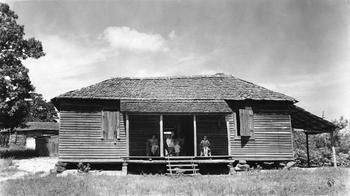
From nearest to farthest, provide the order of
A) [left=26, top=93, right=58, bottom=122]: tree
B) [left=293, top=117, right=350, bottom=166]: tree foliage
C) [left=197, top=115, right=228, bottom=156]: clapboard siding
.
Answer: [left=197, top=115, right=228, bottom=156]: clapboard siding
[left=293, top=117, right=350, bottom=166]: tree foliage
[left=26, top=93, right=58, bottom=122]: tree

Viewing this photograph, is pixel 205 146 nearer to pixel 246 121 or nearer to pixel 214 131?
pixel 214 131

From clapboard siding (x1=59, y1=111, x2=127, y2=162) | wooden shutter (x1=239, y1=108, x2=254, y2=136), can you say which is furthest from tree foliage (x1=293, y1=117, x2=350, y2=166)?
clapboard siding (x1=59, y1=111, x2=127, y2=162)

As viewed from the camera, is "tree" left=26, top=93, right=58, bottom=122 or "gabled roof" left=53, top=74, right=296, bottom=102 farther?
"tree" left=26, top=93, right=58, bottom=122

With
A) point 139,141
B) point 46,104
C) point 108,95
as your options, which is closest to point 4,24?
point 108,95

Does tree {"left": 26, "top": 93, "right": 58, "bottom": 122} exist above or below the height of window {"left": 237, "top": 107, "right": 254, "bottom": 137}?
above

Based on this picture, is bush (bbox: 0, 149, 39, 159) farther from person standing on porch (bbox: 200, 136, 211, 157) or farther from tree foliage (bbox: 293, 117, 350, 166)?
tree foliage (bbox: 293, 117, 350, 166)

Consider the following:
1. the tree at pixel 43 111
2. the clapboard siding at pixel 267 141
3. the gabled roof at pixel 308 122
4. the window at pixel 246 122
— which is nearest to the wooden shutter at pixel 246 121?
the window at pixel 246 122

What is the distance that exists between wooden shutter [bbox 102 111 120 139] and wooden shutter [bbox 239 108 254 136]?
24.8 feet

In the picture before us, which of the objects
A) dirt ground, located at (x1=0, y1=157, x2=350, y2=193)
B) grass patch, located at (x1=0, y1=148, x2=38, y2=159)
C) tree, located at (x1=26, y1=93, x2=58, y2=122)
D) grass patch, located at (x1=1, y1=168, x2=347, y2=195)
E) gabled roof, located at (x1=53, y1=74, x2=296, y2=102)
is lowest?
grass patch, located at (x1=1, y1=168, x2=347, y2=195)

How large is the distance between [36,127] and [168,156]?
35603 mm

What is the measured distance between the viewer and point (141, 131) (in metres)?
24.8

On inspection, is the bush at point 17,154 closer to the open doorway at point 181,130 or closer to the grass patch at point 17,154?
the grass patch at point 17,154

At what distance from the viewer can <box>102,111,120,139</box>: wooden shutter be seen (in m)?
23.8

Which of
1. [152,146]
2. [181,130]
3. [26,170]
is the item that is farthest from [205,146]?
[26,170]
